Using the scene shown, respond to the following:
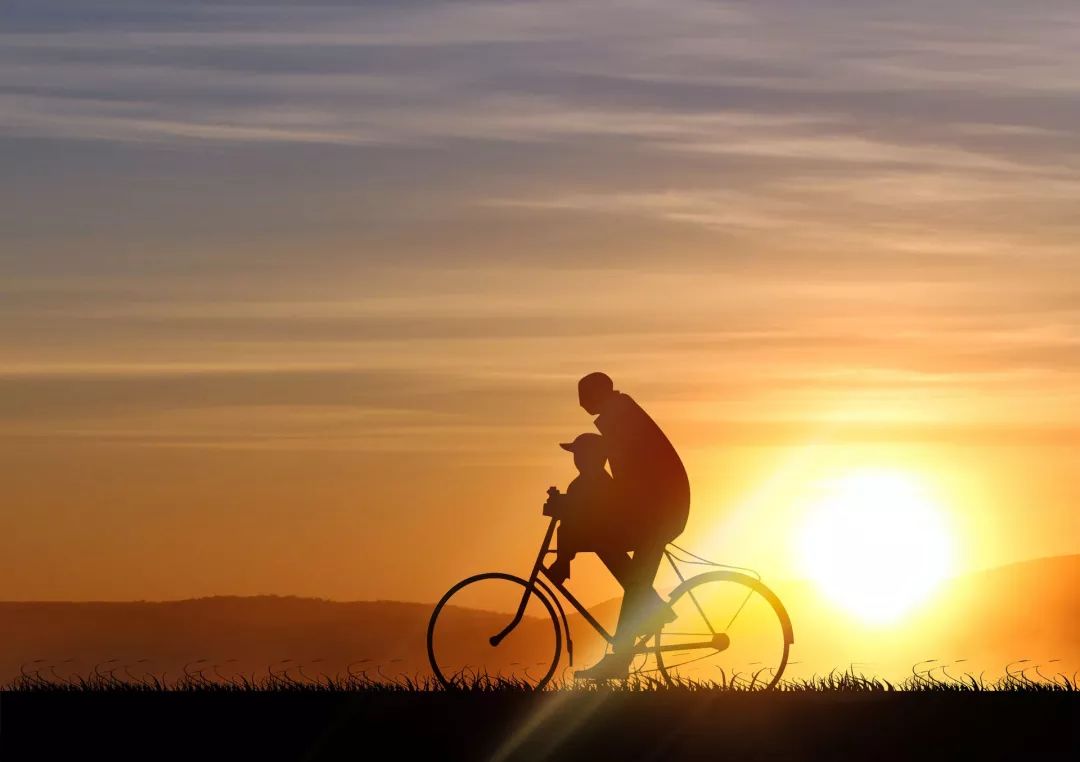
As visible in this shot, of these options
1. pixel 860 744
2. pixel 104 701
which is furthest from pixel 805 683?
pixel 104 701

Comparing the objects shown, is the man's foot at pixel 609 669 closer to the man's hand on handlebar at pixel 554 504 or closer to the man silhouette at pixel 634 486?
the man silhouette at pixel 634 486

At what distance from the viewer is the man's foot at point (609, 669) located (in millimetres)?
18391

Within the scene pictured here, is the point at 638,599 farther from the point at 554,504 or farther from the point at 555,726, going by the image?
the point at 555,726

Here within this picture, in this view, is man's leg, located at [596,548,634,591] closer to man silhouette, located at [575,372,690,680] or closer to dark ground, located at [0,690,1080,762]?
man silhouette, located at [575,372,690,680]

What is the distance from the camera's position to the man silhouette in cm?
1838

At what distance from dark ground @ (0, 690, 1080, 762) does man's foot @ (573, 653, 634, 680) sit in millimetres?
672

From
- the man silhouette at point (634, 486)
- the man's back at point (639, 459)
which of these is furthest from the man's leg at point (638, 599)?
the man's back at point (639, 459)

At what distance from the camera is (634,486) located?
18.4 metres

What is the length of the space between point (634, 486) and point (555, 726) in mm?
2846

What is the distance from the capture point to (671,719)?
16.3 meters

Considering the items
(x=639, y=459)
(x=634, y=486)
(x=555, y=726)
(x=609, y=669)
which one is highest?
(x=639, y=459)

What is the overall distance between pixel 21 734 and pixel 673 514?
580 centimetres

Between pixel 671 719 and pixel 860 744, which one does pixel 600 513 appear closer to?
pixel 671 719

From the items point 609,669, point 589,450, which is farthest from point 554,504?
point 609,669
